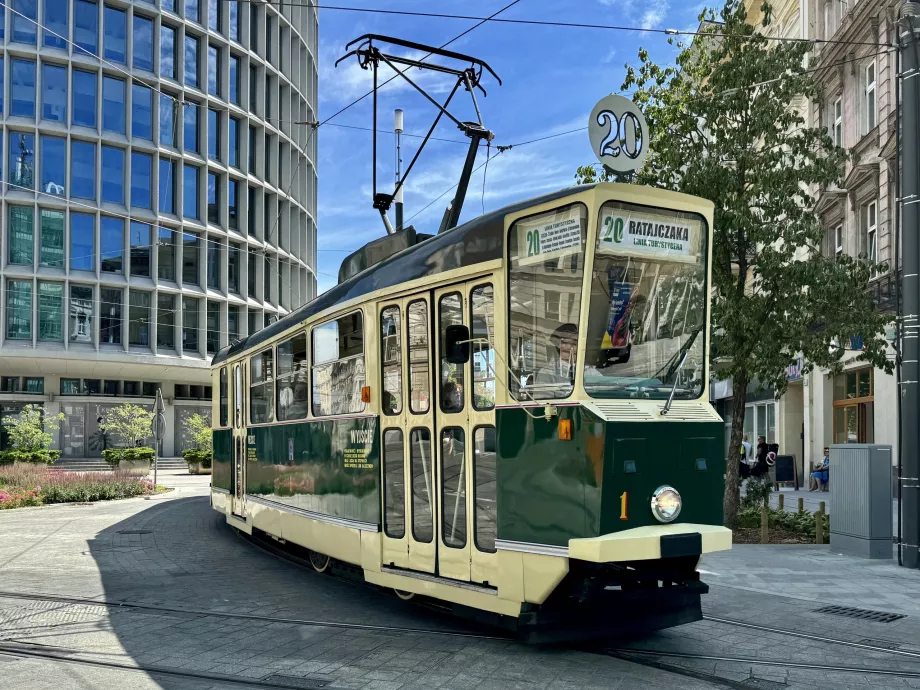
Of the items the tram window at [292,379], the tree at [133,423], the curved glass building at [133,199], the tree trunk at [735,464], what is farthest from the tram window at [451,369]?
the curved glass building at [133,199]

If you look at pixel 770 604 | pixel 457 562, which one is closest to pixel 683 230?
pixel 457 562

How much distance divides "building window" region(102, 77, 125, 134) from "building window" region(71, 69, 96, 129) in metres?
0.48

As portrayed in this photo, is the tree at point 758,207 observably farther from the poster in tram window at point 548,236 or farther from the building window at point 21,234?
the building window at point 21,234

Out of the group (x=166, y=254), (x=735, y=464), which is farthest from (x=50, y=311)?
(x=735, y=464)

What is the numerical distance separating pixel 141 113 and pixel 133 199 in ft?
13.6

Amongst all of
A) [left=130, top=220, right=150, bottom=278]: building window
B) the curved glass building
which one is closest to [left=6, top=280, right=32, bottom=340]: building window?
the curved glass building

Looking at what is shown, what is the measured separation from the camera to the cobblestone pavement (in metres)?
5.88

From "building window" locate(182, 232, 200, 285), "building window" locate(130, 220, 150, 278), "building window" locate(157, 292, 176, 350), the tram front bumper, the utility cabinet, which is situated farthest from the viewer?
"building window" locate(182, 232, 200, 285)

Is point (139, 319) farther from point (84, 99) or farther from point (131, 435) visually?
point (84, 99)

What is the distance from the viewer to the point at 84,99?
42438mm

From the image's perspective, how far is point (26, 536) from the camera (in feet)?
47.4

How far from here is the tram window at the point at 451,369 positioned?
705cm

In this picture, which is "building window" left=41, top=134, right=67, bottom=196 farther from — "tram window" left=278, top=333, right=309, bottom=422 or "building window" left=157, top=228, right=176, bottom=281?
"tram window" left=278, top=333, right=309, bottom=422

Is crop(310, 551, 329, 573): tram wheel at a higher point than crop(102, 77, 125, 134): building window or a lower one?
lower
